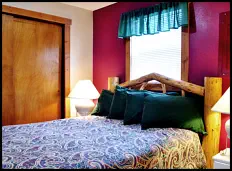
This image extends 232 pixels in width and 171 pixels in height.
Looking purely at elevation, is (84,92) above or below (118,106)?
above

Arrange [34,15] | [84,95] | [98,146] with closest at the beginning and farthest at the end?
1. [98,146]
2. [34,15]
3. [84,95]

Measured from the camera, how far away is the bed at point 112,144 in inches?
56.5

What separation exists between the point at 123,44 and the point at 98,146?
2.02 m

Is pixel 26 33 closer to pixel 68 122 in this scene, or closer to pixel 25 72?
pixel 25 72

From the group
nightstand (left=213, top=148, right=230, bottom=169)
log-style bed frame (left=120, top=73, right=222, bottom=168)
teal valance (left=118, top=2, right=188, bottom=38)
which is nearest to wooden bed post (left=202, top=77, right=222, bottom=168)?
log-style bed frame (left=120, top=73, right=222, bottom=168)

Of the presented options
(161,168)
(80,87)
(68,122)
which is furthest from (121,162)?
(80,87)

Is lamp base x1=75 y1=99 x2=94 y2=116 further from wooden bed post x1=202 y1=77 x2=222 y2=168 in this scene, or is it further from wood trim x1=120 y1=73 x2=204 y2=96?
wooden bed post x1=202 y1=77 x2=222 y2=168

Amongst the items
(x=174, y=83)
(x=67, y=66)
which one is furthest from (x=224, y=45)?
(x=67, y=66)

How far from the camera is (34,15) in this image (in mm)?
3168

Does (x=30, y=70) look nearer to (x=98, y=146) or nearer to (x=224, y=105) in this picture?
(x=98, y=146)

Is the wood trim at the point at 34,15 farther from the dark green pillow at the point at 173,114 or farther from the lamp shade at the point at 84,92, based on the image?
the dark green pillow at the point at 173,114

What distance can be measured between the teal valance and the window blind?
0.12 meters

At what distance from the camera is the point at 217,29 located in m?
2.39

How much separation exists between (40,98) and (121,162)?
7.34 ft
